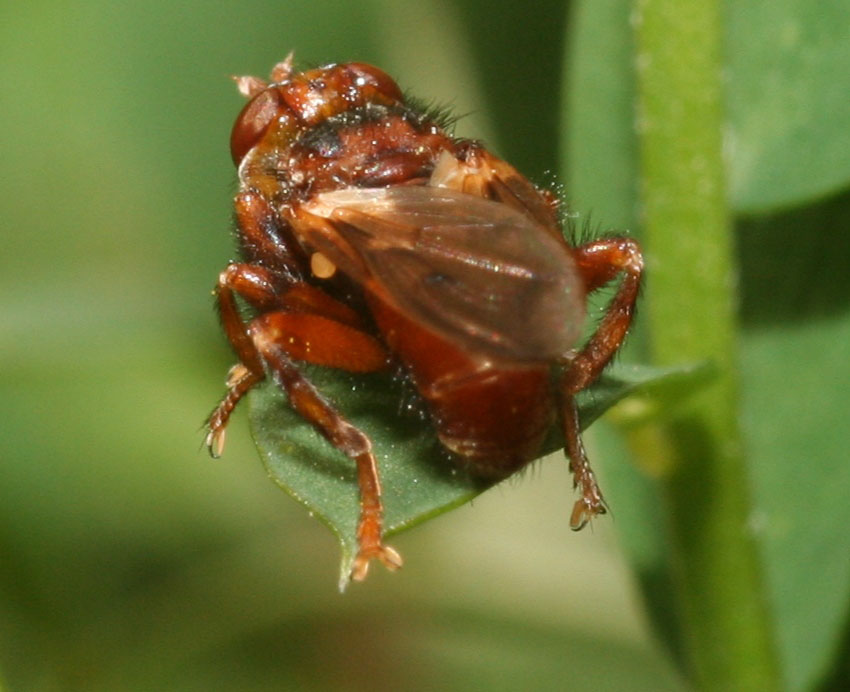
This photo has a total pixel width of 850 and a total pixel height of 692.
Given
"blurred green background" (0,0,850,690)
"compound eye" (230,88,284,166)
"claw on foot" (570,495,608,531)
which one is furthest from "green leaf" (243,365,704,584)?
→ "blurred green background" (0,0,850,690)

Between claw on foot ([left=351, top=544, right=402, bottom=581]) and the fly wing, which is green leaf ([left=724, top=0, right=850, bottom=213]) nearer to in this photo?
the fly wing

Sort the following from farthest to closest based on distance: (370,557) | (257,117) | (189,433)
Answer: (189,433) → (257,117) → (370,557)

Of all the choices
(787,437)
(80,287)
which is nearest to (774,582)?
(787,437)

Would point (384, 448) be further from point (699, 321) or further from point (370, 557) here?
point (699, 321)

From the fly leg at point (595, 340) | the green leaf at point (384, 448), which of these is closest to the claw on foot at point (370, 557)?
the green leaf at point (384, 448)

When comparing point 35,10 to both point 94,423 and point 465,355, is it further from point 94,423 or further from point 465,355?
point 465,355

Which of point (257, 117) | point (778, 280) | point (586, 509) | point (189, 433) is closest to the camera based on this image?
point (586, 509)

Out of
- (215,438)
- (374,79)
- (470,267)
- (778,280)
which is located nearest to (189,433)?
(215,438)
